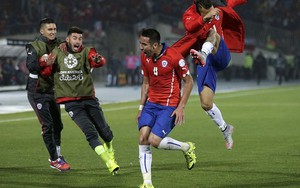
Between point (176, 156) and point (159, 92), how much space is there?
3.60 metres

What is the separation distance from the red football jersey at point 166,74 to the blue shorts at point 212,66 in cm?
221

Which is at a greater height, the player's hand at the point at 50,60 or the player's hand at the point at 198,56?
the player's hand at the point at 198,56

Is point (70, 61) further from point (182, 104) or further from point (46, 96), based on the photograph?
point (182, 104)

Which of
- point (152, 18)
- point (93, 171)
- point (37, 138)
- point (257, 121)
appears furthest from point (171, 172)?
point (152, 18)

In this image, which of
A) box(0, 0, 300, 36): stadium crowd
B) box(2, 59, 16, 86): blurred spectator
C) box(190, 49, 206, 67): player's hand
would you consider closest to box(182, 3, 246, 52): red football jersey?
box(190, 49, 206, 67): player's hand

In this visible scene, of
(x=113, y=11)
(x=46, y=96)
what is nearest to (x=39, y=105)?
(x=46, y=96)

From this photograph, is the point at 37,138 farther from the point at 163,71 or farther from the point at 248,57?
the point at 248,57

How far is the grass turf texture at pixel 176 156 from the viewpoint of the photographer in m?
11.3

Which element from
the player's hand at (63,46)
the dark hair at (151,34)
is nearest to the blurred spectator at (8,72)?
the player's hand at (63,46)

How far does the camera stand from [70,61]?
11781 millimetres

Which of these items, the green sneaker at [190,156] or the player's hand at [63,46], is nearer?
the green sneaker at [190,156]

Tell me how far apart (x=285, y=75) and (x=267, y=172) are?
40108 mm

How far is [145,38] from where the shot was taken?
408 inches

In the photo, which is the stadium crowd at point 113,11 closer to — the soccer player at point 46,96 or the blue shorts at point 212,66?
the blue shorts at point 212,66
